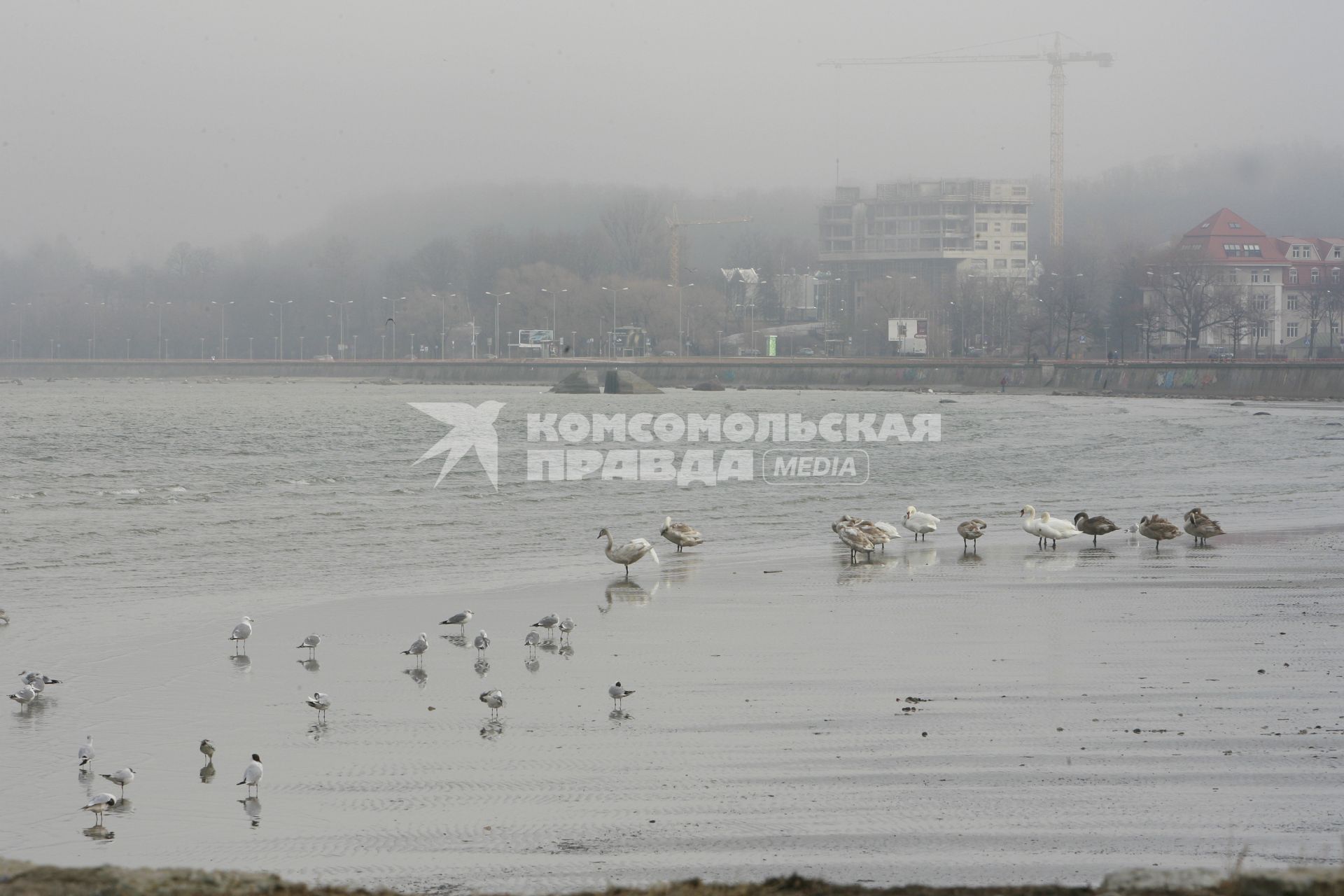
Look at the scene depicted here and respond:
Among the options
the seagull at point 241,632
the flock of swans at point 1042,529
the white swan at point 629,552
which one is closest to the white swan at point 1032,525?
the flock of swans at point 1042,529

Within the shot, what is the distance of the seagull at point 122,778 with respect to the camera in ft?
25.0

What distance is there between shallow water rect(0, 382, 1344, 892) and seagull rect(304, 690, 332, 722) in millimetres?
170

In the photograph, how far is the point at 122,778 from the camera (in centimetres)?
761

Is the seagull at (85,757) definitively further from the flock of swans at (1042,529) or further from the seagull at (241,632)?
the flock of swans at (1042,529)

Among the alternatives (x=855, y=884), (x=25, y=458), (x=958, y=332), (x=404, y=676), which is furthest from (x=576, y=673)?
(x=958, y=332)

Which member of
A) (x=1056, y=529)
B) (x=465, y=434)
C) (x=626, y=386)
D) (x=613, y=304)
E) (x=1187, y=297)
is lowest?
(x=465, y=434)

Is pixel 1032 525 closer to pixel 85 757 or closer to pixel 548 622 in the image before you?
pixel 548 622

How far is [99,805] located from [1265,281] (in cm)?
13800

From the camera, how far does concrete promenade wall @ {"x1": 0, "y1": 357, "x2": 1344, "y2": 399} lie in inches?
3369

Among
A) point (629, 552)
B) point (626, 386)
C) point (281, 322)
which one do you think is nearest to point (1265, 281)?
point (626, 386)

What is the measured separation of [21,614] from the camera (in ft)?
47.0

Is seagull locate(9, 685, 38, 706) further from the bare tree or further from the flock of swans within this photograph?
the bare tree

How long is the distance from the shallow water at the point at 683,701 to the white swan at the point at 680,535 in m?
0.28

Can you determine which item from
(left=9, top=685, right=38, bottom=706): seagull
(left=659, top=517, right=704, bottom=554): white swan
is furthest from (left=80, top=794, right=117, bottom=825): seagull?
(left=659, top=517, right=704, bottom=554): white swan
